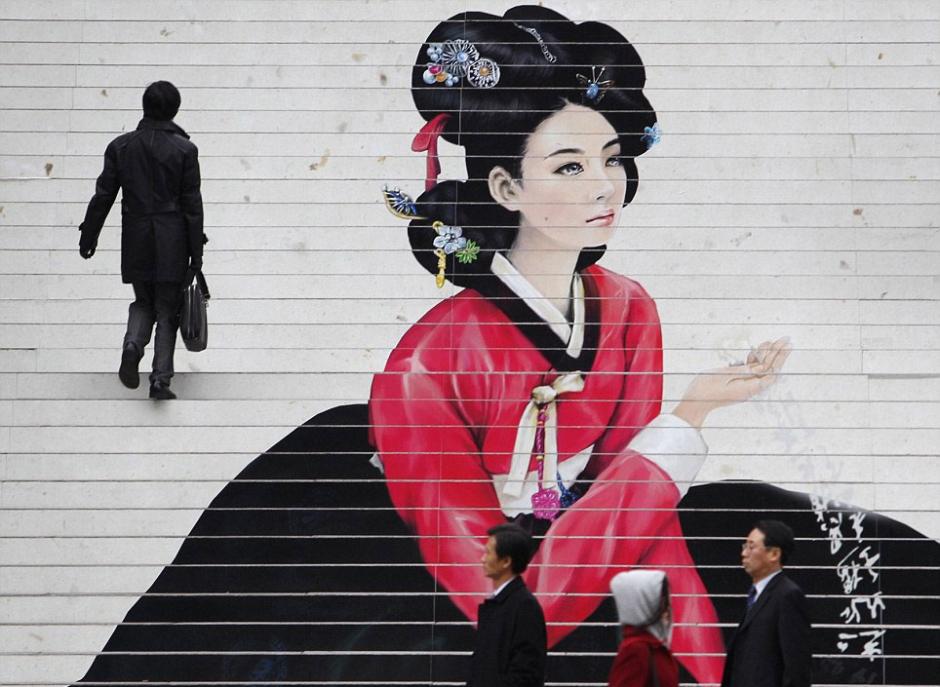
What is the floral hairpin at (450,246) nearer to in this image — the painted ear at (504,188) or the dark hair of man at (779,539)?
the painted ear at (504,188)

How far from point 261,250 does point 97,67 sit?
131 centimetres

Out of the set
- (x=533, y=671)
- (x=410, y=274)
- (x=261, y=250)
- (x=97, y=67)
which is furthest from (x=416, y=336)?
(x=533, y=671)

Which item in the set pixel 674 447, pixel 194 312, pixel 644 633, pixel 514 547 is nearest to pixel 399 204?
pixel 194 312

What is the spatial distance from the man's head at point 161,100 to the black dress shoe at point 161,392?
4.11 ft

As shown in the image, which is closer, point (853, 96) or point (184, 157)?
point (184, 157)

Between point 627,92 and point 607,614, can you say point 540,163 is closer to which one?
point 627,92

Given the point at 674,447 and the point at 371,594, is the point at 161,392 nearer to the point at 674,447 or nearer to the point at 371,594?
the point at 371,594

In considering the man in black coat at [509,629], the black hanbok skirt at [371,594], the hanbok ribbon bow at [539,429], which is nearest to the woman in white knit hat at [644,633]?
the man in black coat at [509,629]

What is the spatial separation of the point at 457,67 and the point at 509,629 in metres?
3.56

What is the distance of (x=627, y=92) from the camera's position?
25.1ft

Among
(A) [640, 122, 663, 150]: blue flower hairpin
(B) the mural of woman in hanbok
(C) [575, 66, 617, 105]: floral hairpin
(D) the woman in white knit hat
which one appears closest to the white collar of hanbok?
(B) the mural of woman in hanbok

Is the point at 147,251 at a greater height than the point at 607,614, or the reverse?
the point at 147,251

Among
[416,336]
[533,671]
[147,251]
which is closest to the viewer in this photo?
[533,671]

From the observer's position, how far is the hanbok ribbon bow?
284 inches
